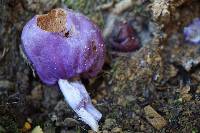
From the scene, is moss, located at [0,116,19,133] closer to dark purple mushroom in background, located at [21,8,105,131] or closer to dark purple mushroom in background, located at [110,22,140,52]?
dark purple mushroom in background, located at [21,8,105,131]

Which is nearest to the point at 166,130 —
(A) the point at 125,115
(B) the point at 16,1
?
(A) the point at 125,115

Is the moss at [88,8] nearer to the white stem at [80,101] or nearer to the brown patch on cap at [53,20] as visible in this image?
the brown patch on cap at [53,20]

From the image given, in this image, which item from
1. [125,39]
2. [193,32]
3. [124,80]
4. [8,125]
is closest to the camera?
[8,125]

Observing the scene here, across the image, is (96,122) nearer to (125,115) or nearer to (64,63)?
(125,115)

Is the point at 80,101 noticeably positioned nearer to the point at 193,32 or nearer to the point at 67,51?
the point at 67,51

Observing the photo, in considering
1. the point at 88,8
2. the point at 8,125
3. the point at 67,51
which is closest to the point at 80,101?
the point at 67,51
